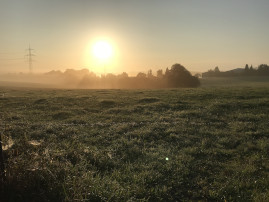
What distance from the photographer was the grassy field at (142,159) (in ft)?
23.8

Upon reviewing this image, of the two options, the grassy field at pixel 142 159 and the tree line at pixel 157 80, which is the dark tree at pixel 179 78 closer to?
the tree line at pixel 157 80

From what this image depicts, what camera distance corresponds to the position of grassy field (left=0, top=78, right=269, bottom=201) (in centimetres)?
726

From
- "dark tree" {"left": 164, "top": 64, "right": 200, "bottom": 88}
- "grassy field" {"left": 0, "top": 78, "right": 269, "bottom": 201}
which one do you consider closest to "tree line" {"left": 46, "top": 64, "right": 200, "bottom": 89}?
"dark tree" {"left": 164, "top": 64, "right": 200, "bottom": 88}

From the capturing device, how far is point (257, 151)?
474 inches

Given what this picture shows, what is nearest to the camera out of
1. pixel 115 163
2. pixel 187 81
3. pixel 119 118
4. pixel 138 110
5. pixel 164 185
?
pixel 164 185

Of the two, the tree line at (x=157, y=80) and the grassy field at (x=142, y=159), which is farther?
the tree line at (x=157, y=80)

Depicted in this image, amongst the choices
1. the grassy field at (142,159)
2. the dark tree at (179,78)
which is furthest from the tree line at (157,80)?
the grassy field at (142,159)

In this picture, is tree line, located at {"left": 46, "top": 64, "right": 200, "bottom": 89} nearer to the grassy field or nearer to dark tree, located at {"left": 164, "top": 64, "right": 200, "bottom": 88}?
dark tree, located at {"left": 164, "top": 64, "right": 200, "bottom": 88}

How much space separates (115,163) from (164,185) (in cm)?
255

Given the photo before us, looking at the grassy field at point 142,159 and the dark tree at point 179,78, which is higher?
the dark tree at point 179,78

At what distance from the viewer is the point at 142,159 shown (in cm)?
1107

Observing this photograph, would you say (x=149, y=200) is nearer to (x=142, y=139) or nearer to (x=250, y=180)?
(x=250, y=180)

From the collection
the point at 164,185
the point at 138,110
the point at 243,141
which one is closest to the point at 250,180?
the point at 164,185

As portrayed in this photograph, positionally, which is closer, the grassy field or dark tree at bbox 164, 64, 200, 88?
the grassy field
